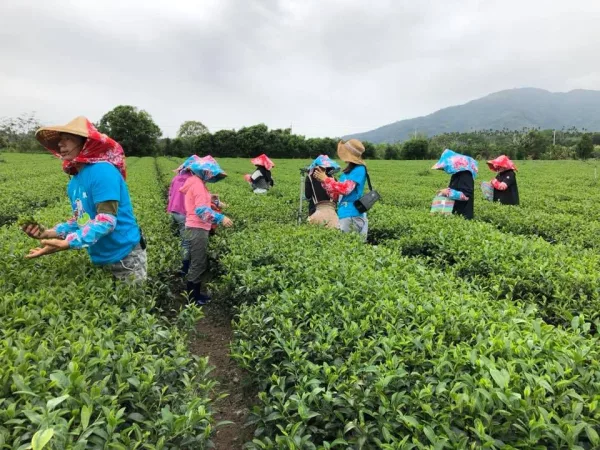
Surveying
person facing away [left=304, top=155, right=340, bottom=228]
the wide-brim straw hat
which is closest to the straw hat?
person facing away [left=304, top=155, right=340, bottom=228]

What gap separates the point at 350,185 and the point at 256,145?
168ft

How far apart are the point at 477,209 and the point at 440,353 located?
7.02 m

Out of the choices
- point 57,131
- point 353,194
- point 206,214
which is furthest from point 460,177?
point 57,131

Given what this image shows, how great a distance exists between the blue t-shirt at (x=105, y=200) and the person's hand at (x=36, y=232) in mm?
218

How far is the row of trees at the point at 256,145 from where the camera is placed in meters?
52.2

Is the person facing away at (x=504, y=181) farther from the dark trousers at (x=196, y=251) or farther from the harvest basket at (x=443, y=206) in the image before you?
the dark trousers at (x=196, y=251)

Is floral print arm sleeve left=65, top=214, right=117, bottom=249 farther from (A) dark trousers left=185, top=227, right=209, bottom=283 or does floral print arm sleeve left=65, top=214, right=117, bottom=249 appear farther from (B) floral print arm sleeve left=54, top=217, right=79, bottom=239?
(A) dark trousers left=185, top=227, right=209, bottom=283

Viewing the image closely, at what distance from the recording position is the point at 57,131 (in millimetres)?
2717

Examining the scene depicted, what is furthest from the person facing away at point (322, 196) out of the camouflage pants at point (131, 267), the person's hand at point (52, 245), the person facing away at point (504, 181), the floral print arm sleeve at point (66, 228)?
the person's hand at point (52, 245)

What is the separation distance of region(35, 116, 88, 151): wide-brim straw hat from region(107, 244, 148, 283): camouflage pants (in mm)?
1030

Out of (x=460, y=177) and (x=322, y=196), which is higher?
(x=460, y=177)

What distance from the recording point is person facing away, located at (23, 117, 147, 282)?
2641 mm

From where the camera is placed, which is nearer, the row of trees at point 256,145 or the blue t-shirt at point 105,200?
the blue t-shirt at point 105,200

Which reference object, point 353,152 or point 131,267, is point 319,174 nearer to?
point 353,152
